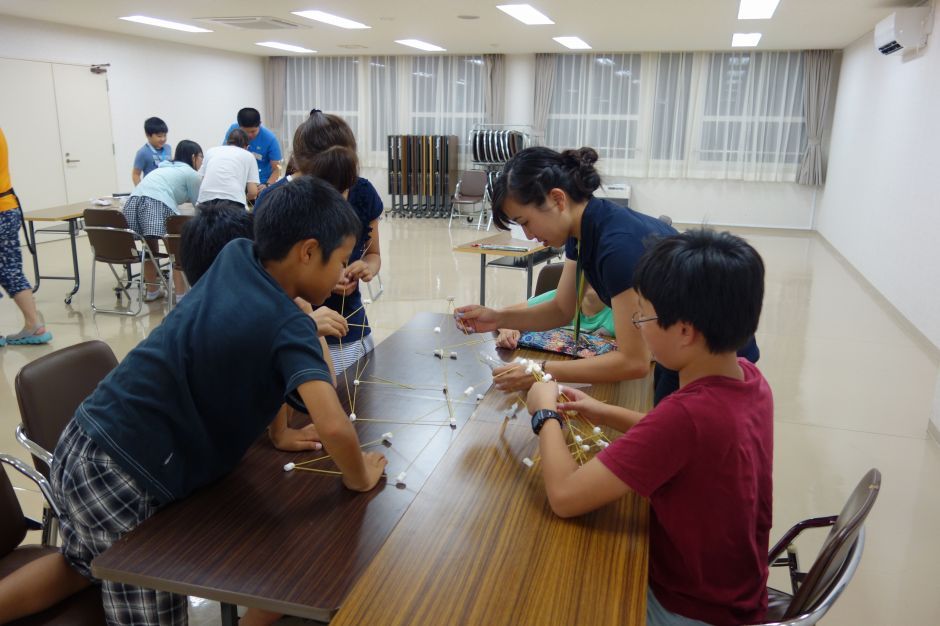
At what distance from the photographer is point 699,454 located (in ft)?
3.87

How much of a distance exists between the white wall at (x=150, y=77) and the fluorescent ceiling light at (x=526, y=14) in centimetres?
616

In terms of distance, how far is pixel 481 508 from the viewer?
128cm

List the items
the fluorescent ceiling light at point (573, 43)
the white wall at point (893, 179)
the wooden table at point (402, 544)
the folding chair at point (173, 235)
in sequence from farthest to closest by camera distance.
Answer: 1. the fluorescent ceiling light at point (573, 43)
2. the white wall at point (893, 179)
3. the folding chair at point (173, 235)
4. the wooden table at point (402, 544)

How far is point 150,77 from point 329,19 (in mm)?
4016

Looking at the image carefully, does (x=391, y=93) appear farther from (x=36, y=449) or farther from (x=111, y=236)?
(x=36, y=449)

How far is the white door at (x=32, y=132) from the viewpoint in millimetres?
8398

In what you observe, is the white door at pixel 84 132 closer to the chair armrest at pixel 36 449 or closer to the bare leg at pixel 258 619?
the chair armrest at pixel 36 449

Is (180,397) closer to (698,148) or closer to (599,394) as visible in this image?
(599,394)

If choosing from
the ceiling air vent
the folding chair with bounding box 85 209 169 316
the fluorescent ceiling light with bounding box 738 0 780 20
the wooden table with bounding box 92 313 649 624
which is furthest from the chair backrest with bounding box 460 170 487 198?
the wooden table with bounding box 92 313 649 624

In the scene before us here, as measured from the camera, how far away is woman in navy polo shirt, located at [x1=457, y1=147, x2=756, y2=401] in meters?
1.74

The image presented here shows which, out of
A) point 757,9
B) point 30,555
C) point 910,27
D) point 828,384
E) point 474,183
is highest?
point 757,9

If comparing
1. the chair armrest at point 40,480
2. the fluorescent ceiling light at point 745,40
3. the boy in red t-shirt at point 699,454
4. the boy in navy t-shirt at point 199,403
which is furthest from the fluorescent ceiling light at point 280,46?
the boy in red t-shirt at point 699,454

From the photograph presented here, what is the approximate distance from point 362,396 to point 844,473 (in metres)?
2.51

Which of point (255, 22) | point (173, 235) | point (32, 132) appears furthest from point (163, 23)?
point (173, 235)
